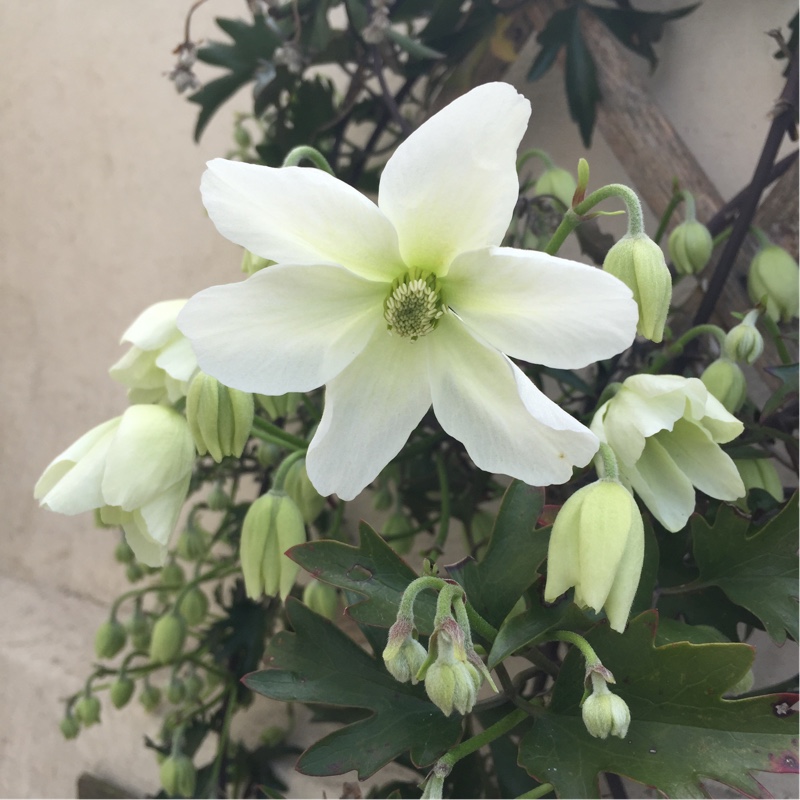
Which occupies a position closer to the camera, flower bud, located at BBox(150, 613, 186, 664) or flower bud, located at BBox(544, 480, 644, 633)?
flower bud, located at BBox(544, 480, 644, 633)

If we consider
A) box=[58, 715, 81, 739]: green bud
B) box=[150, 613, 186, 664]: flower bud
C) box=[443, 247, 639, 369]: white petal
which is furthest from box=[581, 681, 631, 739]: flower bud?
box=[58, 715, 81, 739]: green bud

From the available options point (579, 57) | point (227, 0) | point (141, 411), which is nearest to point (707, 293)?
point (579, 57)

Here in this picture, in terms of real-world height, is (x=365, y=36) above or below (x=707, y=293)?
above

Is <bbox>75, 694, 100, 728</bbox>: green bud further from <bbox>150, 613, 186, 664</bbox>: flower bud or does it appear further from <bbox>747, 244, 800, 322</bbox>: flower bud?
<bbox>747, 244, 800, 322</bbox>: flower bud

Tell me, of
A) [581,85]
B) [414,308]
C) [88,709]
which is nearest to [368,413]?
[414,308]

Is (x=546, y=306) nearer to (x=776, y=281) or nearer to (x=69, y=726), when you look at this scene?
(x=776, y=281)

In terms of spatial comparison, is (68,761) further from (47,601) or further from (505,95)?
(505,95)
